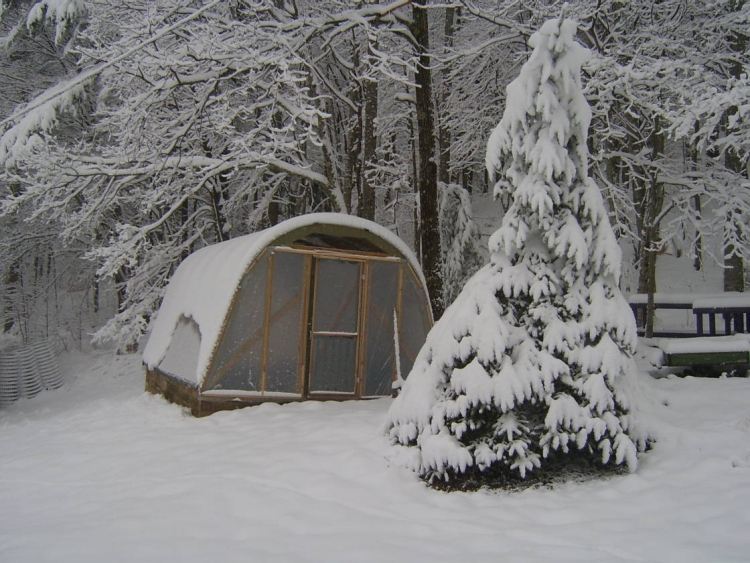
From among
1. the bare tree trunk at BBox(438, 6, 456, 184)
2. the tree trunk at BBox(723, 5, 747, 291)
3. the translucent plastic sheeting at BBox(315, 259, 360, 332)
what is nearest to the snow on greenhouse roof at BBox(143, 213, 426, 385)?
the translucent plastic sheeting at BBox(315, 259, 360, 332)

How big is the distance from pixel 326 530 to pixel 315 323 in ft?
14.3

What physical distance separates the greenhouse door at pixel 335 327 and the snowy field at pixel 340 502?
1.40 metres

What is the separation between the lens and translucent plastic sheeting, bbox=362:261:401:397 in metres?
8.16

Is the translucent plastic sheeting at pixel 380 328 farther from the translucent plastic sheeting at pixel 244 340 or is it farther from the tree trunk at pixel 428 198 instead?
the translucent plastic sheeting at pixel 244 340

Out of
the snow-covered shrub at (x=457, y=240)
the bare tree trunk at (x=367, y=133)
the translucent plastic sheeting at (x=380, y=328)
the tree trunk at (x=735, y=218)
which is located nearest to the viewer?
the translucent plastic sheeting at (x=380, y=328)

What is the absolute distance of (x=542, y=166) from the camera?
4.47m

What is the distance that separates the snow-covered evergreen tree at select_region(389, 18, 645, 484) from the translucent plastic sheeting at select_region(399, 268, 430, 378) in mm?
3501

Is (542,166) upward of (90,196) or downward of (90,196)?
downward

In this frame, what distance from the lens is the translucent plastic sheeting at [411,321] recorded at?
27.4ft

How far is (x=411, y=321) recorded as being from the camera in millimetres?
8406

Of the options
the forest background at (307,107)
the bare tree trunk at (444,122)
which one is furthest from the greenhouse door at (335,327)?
the bare tree trunk at (444,122)

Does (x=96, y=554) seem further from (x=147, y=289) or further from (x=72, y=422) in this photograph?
(x=147, y=289)

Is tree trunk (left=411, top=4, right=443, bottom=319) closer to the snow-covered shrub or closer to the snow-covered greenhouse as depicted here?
the snow-covered greenhouse

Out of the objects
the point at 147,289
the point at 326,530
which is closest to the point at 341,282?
the point at 326,530
